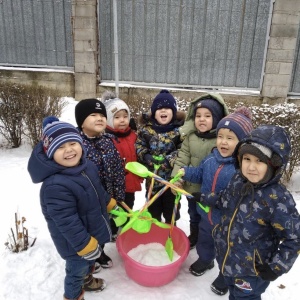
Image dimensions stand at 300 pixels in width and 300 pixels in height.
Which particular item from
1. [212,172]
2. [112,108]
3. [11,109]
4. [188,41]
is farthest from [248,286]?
[188,41]

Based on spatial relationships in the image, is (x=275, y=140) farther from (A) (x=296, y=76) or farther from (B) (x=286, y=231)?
(A) (x=296, y=76)

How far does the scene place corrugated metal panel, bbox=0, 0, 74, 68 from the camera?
22.4 feet

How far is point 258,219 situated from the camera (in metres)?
1.51

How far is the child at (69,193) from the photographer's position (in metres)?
1.63

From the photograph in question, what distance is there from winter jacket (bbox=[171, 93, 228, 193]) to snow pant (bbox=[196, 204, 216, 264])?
285 millimetres

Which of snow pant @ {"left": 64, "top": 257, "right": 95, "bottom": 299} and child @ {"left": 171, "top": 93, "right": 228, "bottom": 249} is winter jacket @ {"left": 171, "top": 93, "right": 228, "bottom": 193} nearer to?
child @ {"left": 171, "top": 93, "right": 228, "bottom": 249}

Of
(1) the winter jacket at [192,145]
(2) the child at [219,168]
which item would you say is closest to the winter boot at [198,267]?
(2) the child at [219,168]

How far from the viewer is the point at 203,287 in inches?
90.2

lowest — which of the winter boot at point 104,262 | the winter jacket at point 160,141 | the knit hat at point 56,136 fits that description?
the winter boot at point 104,262

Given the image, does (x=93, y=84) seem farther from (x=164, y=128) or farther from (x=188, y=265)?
(x=188, y=265)

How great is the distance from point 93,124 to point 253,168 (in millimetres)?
1166

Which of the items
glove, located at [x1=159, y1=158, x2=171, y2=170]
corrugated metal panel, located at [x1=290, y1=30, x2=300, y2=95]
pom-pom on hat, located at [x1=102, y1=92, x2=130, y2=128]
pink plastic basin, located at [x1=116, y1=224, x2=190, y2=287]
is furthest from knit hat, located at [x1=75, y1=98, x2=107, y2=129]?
corrugated metal panel, located at [x1=290, y1=30, x2=300, y2=95]

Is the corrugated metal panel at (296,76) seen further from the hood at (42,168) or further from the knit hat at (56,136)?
the hood at (42,168)

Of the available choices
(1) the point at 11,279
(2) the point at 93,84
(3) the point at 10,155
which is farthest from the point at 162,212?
(2) the point at 93,84
